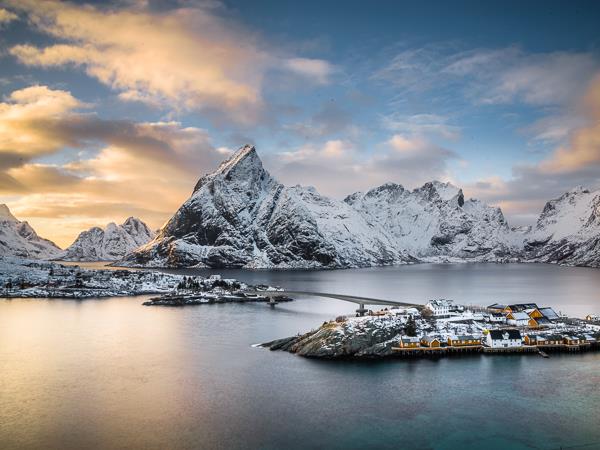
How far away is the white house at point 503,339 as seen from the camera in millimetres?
75938

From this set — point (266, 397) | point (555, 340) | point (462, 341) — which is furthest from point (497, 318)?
point (266, 397)

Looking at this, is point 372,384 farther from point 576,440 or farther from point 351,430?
point 576,440

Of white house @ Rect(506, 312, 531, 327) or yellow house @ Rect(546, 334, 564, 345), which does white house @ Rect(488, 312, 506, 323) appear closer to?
white house @ Rect(506, 312, 531, 327)

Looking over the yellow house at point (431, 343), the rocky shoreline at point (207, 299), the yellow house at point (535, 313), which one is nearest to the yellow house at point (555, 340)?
the yellow house at point (535, 313)

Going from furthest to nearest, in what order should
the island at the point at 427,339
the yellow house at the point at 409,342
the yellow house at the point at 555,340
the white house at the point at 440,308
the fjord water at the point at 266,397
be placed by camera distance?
1. the white house at the point at 440,308
2. the yellow house at the point at 555,340
3. the yellow house at the point at 409,342
4. the island at the point at 427,339
5. the fjord water at the point at 266,397

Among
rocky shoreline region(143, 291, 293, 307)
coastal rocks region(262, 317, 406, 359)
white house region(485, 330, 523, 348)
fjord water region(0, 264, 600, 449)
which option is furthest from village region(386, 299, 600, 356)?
rocky shoreline region(143, 291, 293, 307)

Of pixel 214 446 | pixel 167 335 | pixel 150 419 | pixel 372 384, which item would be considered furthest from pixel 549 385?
pixel 167 335

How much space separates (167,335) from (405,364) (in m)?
47.6

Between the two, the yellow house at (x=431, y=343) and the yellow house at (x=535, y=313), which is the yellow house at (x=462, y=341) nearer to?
the yellow house at (x=431, y=343)

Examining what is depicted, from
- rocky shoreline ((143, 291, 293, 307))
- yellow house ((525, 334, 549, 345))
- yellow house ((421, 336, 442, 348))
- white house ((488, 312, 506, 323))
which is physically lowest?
rocky shoreline ((143, 291, 293, 307))

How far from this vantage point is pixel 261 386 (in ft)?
193

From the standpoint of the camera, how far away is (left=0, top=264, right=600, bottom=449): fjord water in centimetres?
4428

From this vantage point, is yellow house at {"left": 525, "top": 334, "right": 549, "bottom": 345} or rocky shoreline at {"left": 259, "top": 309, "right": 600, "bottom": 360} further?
yellow house at {"left": 525, "top": 334, "right": 549, "bottom": 345}

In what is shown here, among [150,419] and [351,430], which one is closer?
[351,430]
